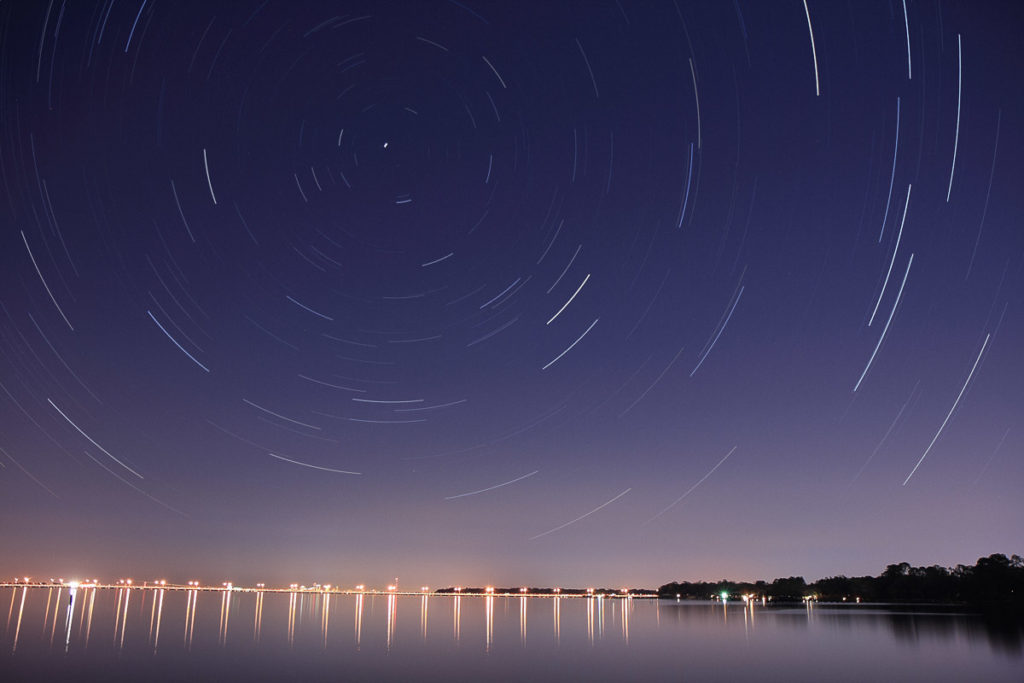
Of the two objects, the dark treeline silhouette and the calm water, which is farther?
the dark treeline silhouette

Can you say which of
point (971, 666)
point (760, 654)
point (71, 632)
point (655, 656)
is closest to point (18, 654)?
point (71, 632)

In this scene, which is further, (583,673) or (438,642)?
(438,642)

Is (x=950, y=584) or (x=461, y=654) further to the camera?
(x=950, y=584)

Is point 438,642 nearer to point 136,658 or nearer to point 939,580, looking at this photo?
point 136,658

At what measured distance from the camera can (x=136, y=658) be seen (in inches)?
1025

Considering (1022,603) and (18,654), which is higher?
(18,654)

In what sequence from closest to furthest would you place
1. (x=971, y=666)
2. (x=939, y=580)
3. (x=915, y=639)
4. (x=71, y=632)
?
(x=971, y=666), (x=71, y=632), (x=915, y=639), (x=939, y=580)

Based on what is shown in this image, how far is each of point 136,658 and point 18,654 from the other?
3849mm

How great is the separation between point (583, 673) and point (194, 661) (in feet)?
46.0

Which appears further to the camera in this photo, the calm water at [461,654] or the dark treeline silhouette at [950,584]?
the dark treeline silhouette at [950,584]

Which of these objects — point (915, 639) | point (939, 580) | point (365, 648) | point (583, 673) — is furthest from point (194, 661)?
point (939, 580)

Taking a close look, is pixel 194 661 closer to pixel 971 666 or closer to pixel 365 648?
pixel 365 648

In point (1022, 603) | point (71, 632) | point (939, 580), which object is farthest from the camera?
point (939, 580)

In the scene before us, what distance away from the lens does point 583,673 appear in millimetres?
25375
